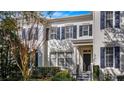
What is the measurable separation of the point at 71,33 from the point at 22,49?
0.96m

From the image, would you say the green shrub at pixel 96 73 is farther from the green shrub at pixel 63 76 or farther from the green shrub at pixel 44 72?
the green shrub at pixel 44 72

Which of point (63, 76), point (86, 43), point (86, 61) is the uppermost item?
point (86, 43)

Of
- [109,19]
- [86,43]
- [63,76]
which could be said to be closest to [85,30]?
[86,43]

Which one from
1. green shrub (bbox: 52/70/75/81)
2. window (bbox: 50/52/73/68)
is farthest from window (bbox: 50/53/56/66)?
green shrub (bbox: 52/70/75/81)

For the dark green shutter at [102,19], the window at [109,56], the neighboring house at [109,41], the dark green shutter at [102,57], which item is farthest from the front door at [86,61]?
the dark green shutter at [102,19]

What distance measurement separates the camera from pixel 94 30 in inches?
332

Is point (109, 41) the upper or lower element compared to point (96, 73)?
upper

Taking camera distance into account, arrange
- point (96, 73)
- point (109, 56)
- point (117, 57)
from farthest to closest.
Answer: point (109, 56), point (117, 57), point (96, 73)

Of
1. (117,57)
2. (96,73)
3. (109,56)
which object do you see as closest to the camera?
(96,73)

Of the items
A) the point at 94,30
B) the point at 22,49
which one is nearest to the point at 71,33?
the point at 94,30

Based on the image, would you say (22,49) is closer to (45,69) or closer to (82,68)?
(45,69)

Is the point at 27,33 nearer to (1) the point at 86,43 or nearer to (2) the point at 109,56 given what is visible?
(1) the point at 86,43

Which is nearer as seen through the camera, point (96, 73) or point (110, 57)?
point (96, 73)
